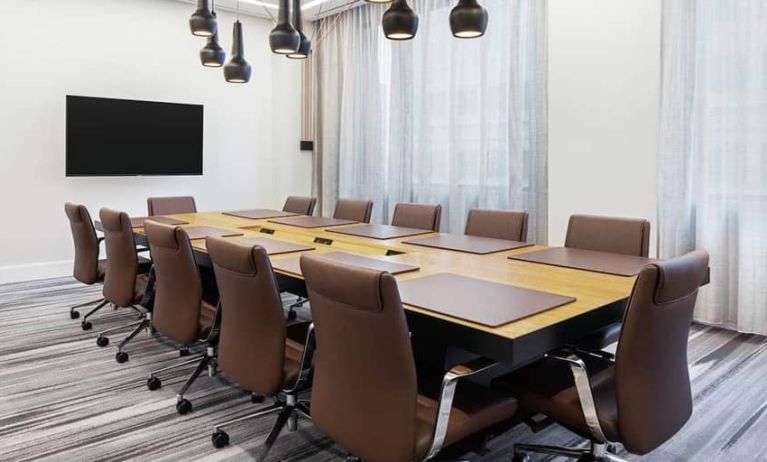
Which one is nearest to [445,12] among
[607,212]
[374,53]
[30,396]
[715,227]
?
[374,53]

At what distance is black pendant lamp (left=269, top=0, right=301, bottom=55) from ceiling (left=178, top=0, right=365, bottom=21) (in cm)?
332

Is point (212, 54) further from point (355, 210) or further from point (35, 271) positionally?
point (35, 271)

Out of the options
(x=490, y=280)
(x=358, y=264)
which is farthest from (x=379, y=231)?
(x=490, y=280)

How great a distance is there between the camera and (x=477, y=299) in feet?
5.99

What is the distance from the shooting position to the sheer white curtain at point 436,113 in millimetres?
4879

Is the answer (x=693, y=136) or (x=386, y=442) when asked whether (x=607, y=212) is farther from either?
(x=386, y=442)

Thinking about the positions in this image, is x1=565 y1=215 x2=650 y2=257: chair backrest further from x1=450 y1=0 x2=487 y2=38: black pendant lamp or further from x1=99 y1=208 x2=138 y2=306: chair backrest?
x1=99 y1=208 x2=138 y2=306: chair backrest

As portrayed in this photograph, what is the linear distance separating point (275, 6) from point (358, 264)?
5.23 metres

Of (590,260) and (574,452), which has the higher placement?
(590,260)

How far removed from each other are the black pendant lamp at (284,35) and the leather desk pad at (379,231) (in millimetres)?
1177

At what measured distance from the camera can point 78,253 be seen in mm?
3936

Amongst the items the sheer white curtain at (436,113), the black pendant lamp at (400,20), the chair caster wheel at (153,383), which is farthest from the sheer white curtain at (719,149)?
the chair caster wheel at (153,383)

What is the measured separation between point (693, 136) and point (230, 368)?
11.7 ft

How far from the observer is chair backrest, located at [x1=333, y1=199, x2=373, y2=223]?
4.46m
